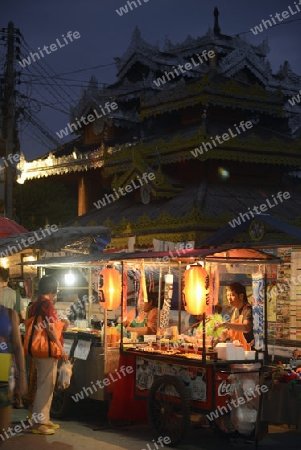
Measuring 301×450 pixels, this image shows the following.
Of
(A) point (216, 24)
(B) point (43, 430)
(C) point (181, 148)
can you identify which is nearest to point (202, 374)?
(B) point (43, 430)

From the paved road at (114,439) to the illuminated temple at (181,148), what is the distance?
32.8 ft

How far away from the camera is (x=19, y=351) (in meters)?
6.66

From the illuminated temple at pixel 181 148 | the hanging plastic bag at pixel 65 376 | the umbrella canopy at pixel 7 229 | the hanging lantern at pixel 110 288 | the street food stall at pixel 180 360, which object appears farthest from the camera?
the illuminated temple at pixel 181 148

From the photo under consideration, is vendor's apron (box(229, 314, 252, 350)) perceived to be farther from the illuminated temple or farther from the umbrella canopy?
the illuminated temple

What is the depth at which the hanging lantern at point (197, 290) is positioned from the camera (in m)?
9.87

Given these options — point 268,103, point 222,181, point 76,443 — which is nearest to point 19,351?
point 76,443

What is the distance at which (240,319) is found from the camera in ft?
33.8

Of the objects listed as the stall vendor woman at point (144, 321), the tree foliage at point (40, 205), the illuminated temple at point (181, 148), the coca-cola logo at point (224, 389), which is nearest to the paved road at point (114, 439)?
the coca-cola logo at point (224, 389)

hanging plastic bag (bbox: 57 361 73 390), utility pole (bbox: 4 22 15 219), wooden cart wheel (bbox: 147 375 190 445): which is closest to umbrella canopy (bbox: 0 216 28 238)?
utility pole (bbox: 4 22 15 219)

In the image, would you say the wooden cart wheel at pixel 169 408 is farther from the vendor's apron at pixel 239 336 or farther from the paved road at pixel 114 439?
the vendor's apron at pixel 239 336

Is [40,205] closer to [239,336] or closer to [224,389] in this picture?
[239,336]

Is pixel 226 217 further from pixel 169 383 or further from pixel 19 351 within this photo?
pixel 19 351

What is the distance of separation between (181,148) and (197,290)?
538 inches

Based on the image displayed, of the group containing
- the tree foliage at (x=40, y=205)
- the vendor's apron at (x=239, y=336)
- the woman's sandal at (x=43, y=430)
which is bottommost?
the woman's sandal at (x=43, y=430)
